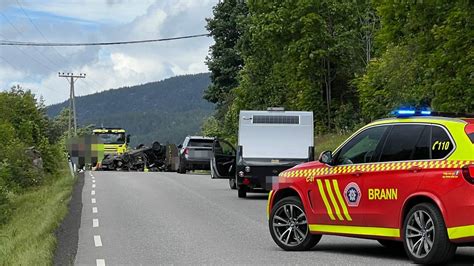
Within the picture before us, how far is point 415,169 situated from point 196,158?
2962 cm

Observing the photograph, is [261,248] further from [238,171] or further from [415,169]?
[238,171]

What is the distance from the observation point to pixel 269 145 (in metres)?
21.9

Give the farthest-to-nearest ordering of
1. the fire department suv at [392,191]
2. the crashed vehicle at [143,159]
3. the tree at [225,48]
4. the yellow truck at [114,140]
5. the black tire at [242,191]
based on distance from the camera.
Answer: the tree at [225,48]
the yellow truck at [114,140]
the crashed vehicle at [143,159]
the black tire at [242,191]
the fire department suv at [392,191]

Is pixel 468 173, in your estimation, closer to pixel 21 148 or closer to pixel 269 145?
pixel 269 145

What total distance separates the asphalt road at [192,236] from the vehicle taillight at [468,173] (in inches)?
67.7

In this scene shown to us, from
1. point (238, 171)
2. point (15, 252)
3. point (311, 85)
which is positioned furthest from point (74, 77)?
point (15, 252)

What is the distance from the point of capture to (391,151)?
10195mm

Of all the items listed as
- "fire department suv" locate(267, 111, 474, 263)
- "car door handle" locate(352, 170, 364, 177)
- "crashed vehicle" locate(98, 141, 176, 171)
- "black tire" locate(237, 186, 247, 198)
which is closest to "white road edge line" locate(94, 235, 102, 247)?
"fire department suv" locate(267, 111, 474, 263)

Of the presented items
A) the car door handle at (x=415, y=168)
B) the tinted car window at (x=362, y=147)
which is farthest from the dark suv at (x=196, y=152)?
the car door handle at (x=415, y=168)

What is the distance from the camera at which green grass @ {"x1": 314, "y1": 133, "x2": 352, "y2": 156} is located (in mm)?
34591

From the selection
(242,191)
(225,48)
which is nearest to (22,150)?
(242,191)

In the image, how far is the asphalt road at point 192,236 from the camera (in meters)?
11.1

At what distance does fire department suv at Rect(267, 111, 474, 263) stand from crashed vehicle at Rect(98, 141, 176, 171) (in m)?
36.3

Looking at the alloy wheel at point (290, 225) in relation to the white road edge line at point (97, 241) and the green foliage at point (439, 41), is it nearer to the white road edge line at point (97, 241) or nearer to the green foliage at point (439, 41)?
the white road edge line at point (97, 241)
